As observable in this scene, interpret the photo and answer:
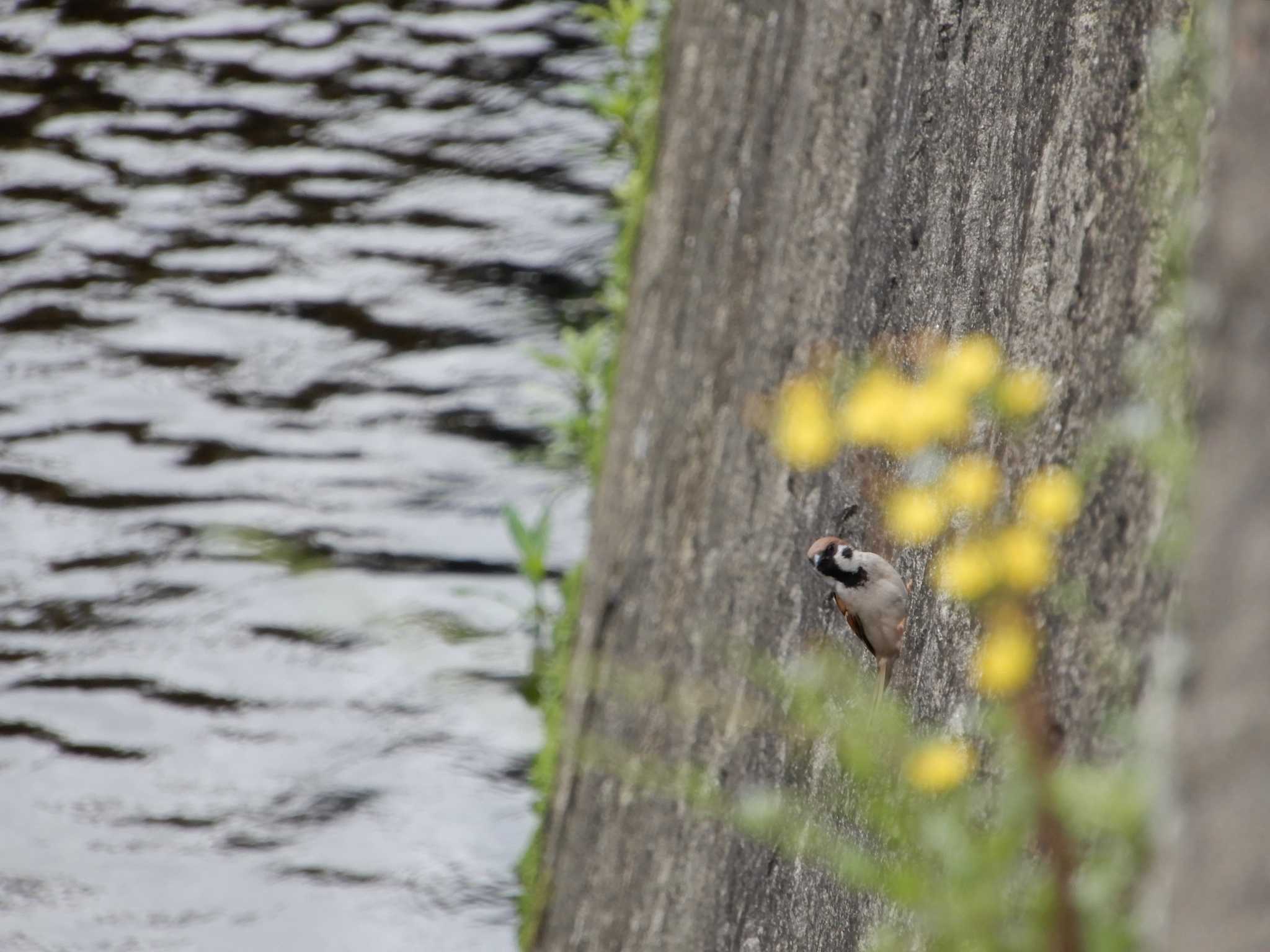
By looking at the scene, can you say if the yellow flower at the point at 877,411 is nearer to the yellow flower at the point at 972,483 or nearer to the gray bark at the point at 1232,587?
the yellow flower at the point at 972,483

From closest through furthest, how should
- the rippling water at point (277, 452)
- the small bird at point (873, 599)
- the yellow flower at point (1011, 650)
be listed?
the yellow flower at point (1011, 650) < the small bird at point (873, 599) < the rippling water at point (277, 452)

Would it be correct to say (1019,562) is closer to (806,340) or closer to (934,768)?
(934,768)

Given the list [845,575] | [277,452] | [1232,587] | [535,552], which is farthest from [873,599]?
[277,452]

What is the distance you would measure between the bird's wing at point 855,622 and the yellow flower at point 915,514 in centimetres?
10

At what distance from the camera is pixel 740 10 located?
3453 millimetres

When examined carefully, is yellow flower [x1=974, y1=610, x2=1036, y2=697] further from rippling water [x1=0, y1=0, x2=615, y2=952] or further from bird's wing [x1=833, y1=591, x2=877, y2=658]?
rippling water [x1=0, y1=0, x2=615, y2=952]

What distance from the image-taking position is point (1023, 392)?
0.98m

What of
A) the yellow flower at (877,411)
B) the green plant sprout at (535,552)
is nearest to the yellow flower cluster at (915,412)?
the yellow flower at (877,411)

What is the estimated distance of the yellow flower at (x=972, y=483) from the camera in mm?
939

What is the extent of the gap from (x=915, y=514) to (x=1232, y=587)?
0.32 m

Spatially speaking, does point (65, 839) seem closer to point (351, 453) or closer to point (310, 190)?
point (351, 453)

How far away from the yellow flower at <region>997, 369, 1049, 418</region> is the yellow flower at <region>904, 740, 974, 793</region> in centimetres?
24

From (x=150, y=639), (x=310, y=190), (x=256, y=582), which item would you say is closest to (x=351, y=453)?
(x=256, y=582)

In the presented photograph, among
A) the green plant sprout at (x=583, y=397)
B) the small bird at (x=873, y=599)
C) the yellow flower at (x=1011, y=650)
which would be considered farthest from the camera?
the green plant sprout at (x=583, y=397)
